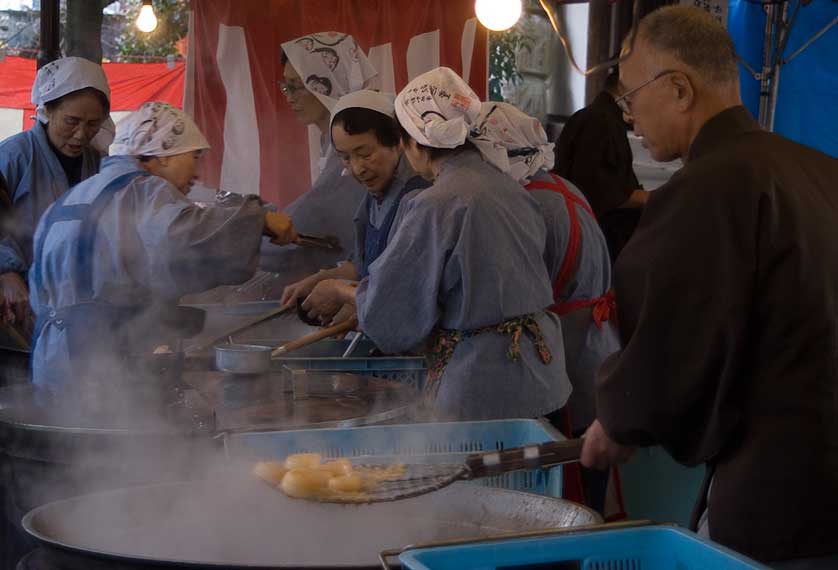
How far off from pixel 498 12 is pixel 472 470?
406 cm

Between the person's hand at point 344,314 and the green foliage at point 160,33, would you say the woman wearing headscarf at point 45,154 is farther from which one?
the green foliage at point 160,33

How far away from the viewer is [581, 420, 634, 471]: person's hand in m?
2.15

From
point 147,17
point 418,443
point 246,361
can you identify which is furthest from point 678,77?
point 147,17

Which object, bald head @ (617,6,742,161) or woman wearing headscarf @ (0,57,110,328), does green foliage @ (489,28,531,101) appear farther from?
bald head @ (617,6,742,161)

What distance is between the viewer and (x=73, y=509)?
2.34m

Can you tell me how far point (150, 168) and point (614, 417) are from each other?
2.69 m

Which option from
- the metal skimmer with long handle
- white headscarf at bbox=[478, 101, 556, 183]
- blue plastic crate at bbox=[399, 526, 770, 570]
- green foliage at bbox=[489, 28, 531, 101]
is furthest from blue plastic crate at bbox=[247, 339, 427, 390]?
green foliage at bbox=[489, 28, 531, 101]

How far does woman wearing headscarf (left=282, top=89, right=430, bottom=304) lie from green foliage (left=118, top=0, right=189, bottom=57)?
1059 cm

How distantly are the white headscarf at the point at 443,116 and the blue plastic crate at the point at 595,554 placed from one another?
1872 millimetres

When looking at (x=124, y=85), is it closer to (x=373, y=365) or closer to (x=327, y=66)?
(x=327, y=66)

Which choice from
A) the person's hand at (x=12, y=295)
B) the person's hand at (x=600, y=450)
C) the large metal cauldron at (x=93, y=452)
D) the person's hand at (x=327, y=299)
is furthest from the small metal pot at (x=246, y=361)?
the person's hand at (x=12, y=295)

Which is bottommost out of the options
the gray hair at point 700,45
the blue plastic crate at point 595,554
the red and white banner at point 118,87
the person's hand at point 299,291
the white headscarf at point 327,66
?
the blue plastic crate at point 595,554

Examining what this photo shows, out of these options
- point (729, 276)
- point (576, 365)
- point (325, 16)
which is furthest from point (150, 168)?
point (729, 276)

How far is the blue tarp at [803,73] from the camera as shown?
5.38m
